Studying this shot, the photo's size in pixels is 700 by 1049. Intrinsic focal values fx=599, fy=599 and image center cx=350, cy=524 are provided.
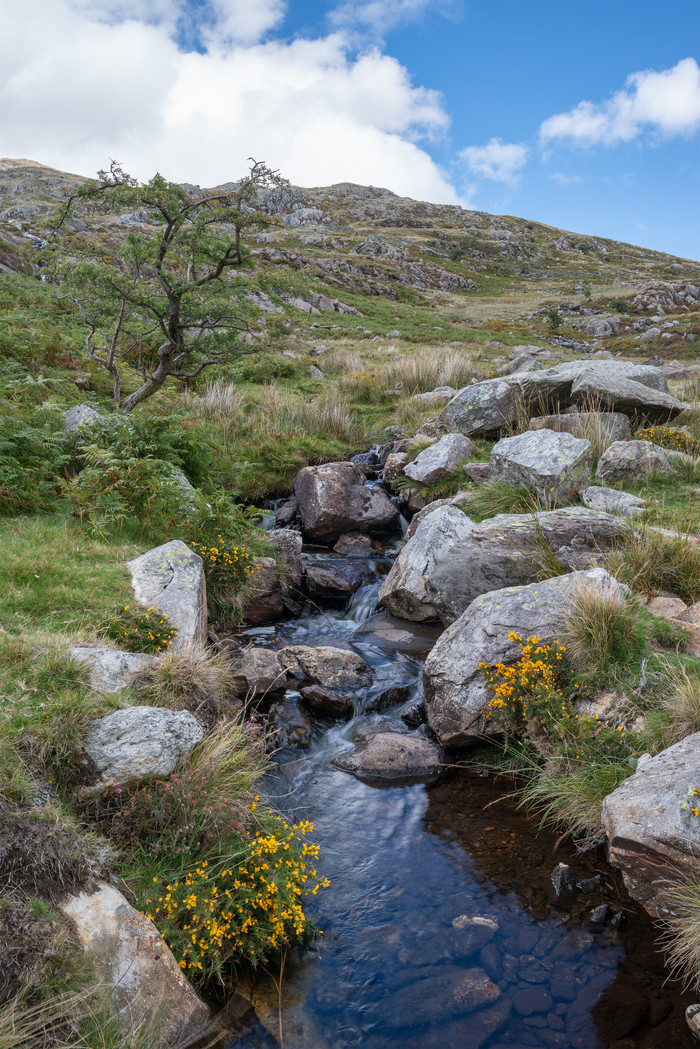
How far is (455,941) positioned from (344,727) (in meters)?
2.92

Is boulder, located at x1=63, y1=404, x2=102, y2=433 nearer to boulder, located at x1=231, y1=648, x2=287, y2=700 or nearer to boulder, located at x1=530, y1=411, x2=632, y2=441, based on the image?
boulder, located at x1=231, y1=648, x2=287, y2=700

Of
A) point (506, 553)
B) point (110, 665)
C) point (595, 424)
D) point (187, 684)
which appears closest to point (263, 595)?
point (187, 684)

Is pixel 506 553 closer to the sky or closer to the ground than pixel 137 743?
closer to the sky

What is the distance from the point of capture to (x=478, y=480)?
11312 mm

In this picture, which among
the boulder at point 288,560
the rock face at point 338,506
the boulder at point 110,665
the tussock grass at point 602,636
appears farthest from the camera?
the rock face at point 338,506

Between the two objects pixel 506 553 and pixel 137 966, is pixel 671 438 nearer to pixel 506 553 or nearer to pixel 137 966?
pixel 506 553

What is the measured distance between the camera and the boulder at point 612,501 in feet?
29.3

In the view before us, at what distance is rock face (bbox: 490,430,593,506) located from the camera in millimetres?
9648

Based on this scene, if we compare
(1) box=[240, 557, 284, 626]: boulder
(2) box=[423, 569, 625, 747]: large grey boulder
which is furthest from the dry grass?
(1) box=[240, 557, 284, 626]: boulder

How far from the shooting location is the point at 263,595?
9.16m

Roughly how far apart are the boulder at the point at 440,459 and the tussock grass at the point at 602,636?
6.18m

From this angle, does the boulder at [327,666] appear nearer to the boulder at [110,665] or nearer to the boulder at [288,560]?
the boulder at [288,560]

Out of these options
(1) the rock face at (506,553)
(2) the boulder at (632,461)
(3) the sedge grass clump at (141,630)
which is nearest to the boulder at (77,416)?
(3) the sedge grass clump at (141,630)

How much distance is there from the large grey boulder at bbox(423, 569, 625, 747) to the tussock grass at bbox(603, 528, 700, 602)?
85 centimetres
